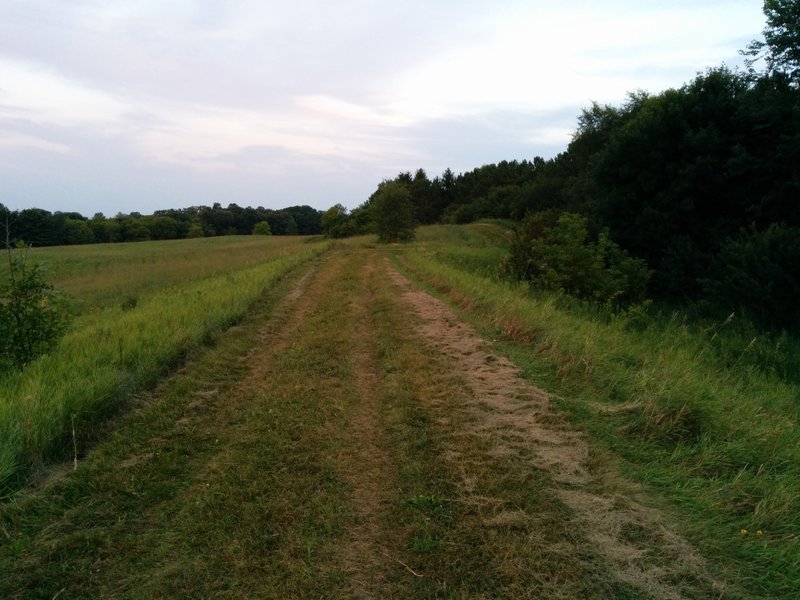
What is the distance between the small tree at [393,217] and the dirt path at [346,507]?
3714cm

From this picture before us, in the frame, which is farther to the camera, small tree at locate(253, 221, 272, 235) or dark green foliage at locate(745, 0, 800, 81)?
small tree at locate(253, 221, 272, 235)

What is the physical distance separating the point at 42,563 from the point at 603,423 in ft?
14.9

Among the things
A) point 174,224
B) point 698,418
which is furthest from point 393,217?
point 174,224

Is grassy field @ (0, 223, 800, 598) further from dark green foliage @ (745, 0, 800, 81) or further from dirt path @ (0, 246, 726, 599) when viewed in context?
dark green foliage @ (745, 0, 800, 81)

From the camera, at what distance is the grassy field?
2840 millimetres

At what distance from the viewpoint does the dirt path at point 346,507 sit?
2.79 m

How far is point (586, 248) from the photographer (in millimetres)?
15594

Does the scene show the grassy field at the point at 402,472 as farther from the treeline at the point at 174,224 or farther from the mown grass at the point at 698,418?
the treeline at the point at 174,224

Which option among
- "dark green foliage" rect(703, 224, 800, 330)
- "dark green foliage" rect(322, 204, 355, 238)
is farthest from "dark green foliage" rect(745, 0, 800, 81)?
"dark green foliage" rect(322, 204, 355, 238)

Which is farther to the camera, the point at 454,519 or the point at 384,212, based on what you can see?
the point at 384,212

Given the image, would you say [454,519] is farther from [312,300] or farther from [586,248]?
[586,248]

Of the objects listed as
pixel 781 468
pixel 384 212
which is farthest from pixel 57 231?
pixel 781 468

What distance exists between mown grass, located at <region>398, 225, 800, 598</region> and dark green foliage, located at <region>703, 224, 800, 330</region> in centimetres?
456

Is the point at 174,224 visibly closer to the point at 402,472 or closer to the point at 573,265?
the point at 573,265
